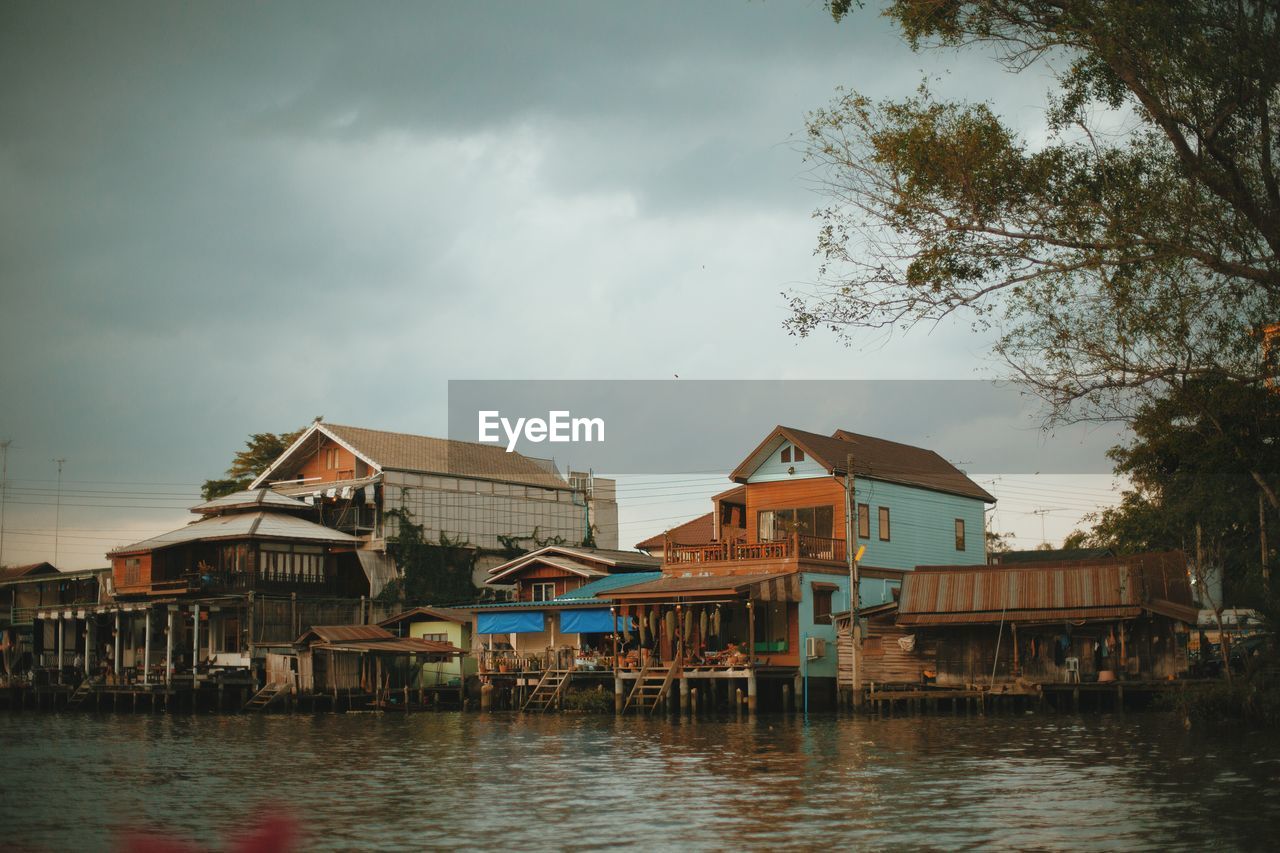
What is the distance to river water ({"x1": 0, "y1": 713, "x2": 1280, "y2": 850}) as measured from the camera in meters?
16.9

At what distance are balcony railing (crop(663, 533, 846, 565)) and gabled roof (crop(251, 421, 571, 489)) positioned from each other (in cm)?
1948

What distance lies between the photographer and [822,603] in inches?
1817

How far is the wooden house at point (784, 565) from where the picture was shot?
4397 centimetres

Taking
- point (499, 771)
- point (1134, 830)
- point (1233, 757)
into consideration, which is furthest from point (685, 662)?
point (1134, 830)

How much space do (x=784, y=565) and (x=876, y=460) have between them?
8.06 m

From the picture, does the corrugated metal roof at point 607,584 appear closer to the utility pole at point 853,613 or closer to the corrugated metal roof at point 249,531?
the utility pole at point 853,613

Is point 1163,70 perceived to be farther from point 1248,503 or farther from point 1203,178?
point 1248,503

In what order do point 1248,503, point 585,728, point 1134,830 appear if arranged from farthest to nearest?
1. point 1248,503
2. point 585,728
3. point 1134,830

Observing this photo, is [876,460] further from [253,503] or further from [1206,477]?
[253,503]

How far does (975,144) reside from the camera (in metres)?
21.0

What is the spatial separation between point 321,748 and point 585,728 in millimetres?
8010

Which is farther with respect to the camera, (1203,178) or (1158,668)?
(1158,668)

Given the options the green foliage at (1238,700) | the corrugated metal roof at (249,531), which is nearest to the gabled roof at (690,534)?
the corrugated metal roof at (249,531)

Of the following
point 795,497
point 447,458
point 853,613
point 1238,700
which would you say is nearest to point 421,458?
point 447,458
